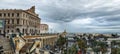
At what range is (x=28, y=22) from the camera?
116 metres

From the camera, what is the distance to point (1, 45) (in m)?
46.2

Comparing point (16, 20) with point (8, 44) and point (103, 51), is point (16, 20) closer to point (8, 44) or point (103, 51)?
point (103, 51)

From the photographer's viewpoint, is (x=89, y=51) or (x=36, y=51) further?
(x=89, y=51)

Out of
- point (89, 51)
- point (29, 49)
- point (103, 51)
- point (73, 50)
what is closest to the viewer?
point (29, 49)

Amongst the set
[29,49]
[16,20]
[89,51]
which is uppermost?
[16,20]

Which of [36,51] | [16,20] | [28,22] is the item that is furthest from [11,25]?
[36,51]

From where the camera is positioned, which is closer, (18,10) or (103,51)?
(103,51)

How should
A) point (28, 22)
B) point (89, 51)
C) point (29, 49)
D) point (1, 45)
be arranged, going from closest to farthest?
point (1, 45), point (29, 49), point (89, 51), point (28, 22)

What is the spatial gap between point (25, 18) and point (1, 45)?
215 feet

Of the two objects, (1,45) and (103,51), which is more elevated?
(1,45)

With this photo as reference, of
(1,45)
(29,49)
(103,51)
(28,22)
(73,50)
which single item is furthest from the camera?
(28,22)

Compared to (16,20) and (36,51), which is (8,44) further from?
(16,20)

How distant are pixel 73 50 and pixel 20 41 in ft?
113

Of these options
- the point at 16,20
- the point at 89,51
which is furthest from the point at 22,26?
the point at 89,51
